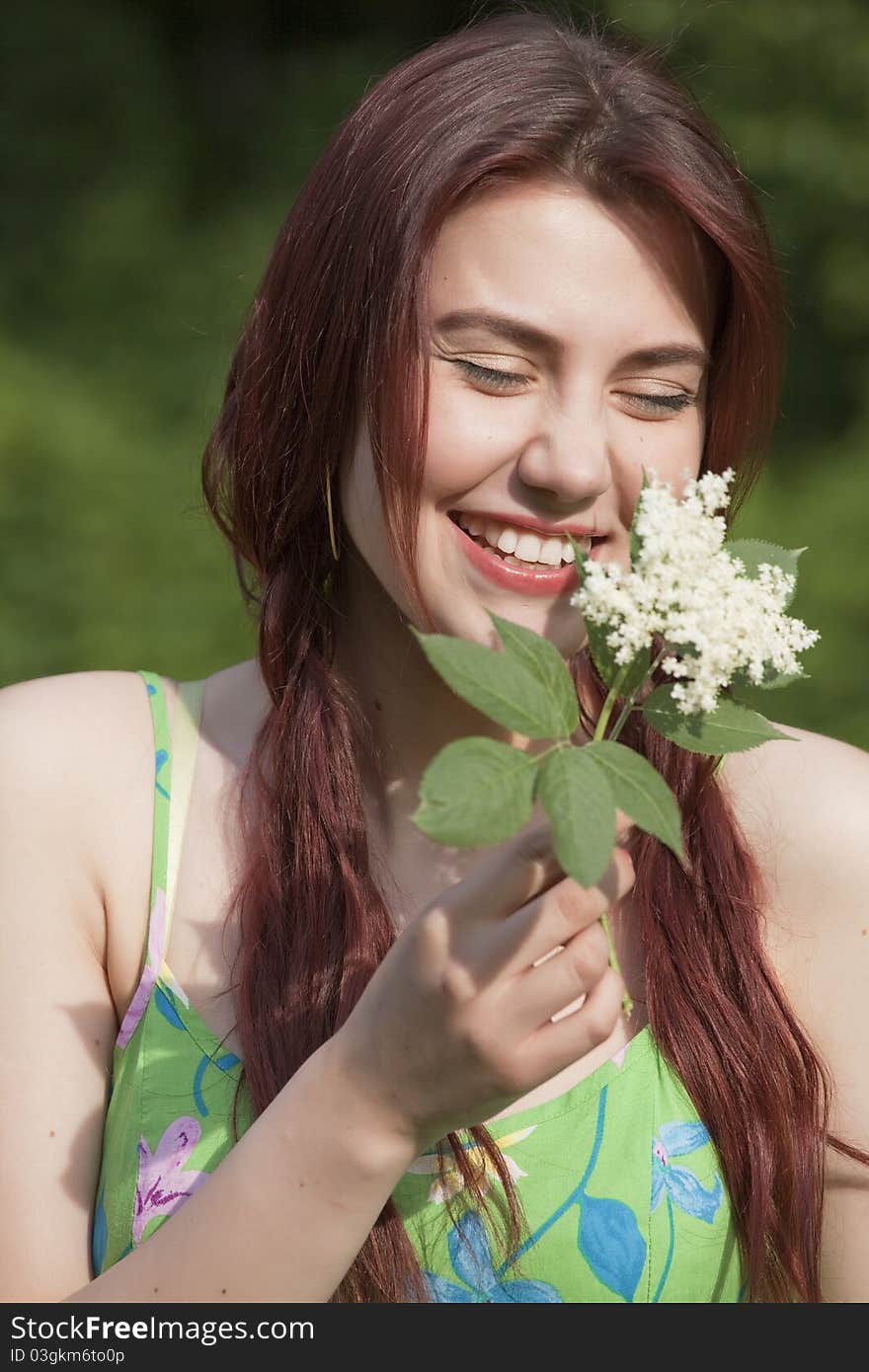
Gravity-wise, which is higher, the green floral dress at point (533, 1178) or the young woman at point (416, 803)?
the young woman at point (416, 803)

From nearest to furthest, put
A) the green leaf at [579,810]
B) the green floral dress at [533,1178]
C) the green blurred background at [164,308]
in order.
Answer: the green leaf at [579,810] < the green floral dress at [533,1178] < the green blurred background at [164,308]

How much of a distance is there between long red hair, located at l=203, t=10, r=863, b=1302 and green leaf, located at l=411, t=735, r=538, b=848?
22.5 inches

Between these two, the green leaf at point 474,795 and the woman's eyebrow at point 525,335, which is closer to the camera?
the green leaf at point 474,795

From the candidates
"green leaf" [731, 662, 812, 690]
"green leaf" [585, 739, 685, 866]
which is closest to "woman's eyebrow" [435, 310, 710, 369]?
"green leaf" [731, 662, 812, 690]

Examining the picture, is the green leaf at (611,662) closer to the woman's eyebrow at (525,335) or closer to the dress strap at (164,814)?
the woman's eyebrow at (525,335)

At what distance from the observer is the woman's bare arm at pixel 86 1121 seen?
1.51m

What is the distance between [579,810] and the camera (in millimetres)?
1242

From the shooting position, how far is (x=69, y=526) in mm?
5160

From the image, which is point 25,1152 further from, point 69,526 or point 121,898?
point 69,526

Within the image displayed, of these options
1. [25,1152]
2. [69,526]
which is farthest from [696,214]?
[69,526]

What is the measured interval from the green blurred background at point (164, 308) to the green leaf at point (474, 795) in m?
3.71

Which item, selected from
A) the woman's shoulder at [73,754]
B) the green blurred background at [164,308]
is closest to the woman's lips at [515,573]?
the woman's shoulder at [73,754]

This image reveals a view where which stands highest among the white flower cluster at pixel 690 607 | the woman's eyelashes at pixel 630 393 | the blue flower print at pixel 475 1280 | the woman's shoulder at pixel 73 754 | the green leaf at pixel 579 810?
the woman's eyelashes at pixel 630 393

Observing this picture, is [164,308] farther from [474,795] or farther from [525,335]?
[474,795]
